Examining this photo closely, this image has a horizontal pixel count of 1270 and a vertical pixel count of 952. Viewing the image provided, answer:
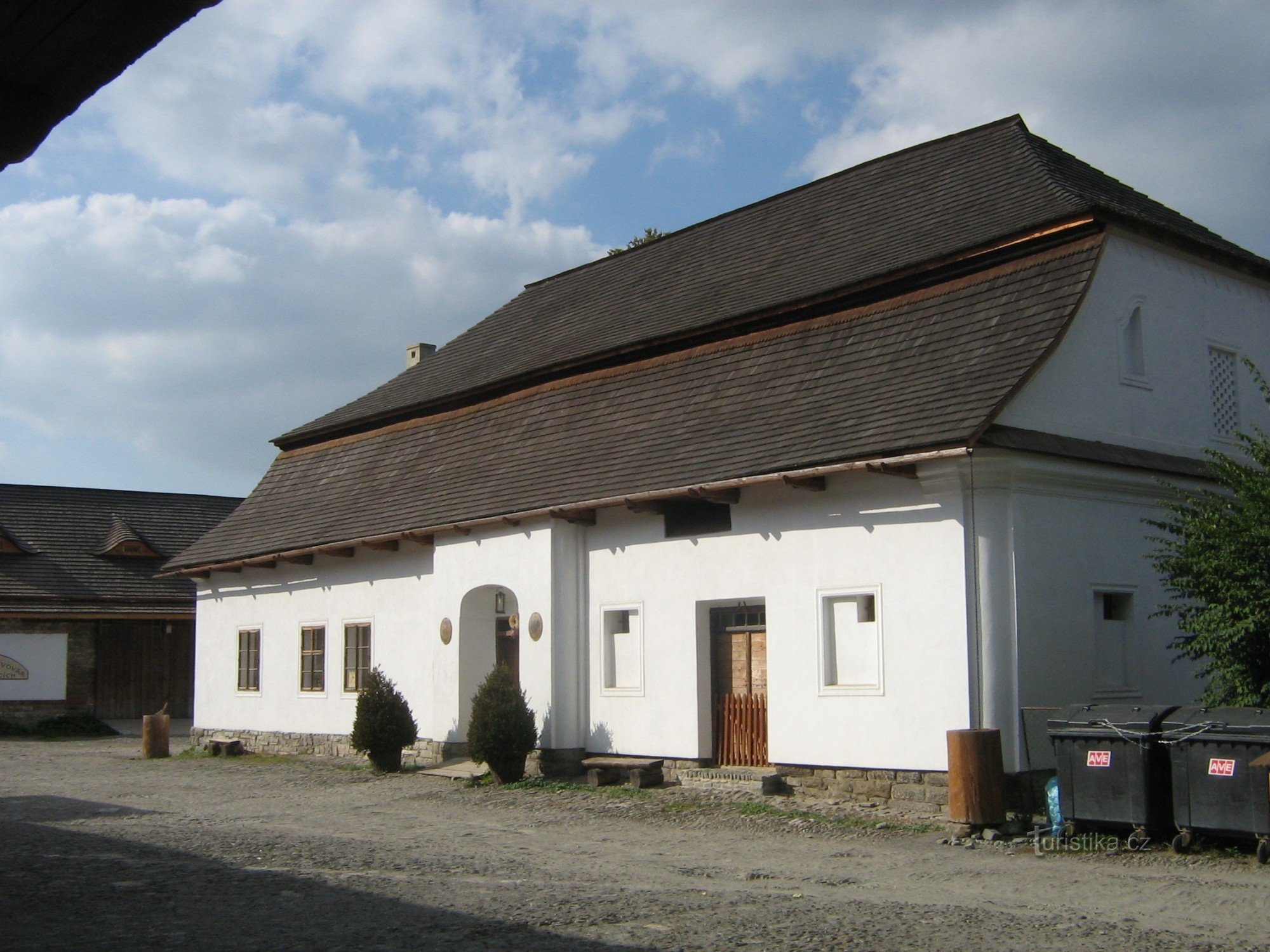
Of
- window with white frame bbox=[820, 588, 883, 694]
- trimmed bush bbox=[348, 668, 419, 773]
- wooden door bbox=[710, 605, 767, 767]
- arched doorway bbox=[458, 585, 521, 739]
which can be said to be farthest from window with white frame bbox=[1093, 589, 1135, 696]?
trimmed bush bbox=[348, 668, 419, 773]

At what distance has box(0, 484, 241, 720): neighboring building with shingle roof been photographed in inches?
1183

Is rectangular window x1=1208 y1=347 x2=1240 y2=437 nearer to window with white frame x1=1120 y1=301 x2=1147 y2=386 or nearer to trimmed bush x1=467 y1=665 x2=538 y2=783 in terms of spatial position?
window with white frame x1=1120 y1=301 x2=1147 y2=386

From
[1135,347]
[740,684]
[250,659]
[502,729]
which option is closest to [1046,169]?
[1135,347]

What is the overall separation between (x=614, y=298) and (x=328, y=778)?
9.17 metres

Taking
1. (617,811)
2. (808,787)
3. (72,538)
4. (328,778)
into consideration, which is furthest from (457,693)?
(72,538)

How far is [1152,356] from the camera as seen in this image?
15.1 metres

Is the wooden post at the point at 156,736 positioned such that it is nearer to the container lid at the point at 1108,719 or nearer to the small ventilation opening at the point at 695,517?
the small ventilation opening at the point at 695,517

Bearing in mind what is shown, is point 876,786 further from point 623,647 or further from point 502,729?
point 502,729

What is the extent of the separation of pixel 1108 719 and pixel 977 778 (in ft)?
4.20

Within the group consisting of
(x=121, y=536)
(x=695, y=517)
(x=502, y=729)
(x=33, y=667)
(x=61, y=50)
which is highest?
(x=121, y=536)

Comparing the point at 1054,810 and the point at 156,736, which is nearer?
the point at 1054,810

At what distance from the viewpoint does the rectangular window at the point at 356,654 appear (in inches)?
826

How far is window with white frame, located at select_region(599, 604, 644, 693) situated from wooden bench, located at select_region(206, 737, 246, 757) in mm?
9484

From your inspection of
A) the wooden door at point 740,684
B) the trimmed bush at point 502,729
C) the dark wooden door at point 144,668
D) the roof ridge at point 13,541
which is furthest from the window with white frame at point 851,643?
the roof ridge at point 13,541
